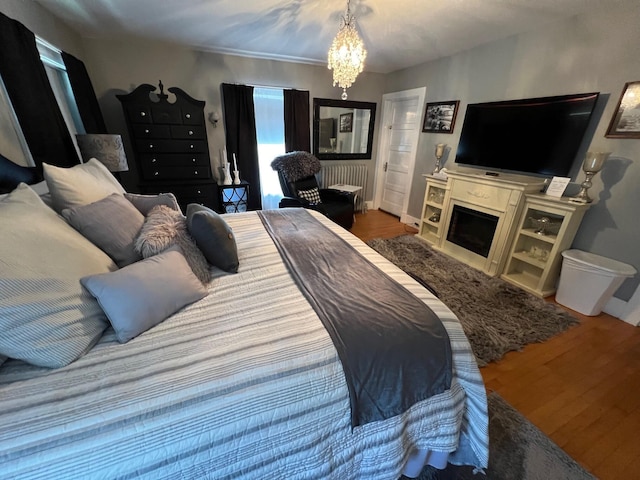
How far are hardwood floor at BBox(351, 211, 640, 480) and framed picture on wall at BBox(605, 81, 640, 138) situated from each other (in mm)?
1536

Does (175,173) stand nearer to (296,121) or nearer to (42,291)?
(296,121)

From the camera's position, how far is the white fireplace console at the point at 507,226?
235cm

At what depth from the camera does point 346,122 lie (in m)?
4.36

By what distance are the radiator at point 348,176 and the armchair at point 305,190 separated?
0.69 meters

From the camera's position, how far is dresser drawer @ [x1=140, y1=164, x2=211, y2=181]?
3090 mm

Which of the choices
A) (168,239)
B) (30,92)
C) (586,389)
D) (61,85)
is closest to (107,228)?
(168,239)

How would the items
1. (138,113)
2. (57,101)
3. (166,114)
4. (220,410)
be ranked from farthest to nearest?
(166,114) → (138,113) → (57,101) → (220,410)

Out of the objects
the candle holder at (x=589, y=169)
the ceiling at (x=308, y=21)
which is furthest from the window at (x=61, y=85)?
the candle holder at (x=589, y=169)

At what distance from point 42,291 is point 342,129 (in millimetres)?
4321

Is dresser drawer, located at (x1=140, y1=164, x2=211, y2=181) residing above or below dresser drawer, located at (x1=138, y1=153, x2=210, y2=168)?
below

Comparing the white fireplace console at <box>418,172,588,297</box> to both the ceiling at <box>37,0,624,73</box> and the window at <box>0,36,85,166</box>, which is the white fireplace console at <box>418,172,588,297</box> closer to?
the ceiling at <box>37,0,624,73</box>

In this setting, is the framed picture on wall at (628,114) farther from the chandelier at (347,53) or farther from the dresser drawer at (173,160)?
the dresser drawer at (173,160)

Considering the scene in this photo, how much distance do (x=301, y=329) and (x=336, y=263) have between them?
53 centimetres

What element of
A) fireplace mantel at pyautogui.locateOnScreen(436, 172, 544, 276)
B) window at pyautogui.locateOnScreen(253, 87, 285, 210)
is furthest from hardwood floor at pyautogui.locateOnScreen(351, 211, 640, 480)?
window at pyautogui.locateOnScreen(253, 87, 285, 210)
